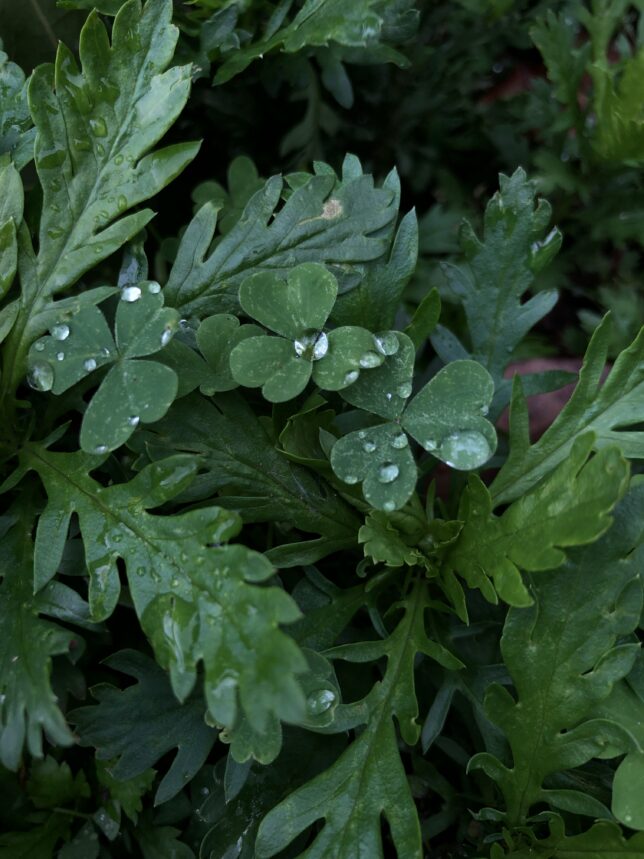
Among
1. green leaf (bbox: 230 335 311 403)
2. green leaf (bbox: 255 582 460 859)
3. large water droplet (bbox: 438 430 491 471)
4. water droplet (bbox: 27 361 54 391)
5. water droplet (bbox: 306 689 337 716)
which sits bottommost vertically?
green leaf (bbox: 255 582 460 859)

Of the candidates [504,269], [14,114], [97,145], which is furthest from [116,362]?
[504,269]

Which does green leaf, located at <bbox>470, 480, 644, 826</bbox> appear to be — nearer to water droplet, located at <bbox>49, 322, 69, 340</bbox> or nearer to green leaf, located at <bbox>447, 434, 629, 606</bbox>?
green leaf, located at <bbox>447, 434, 629, 606</bbox>

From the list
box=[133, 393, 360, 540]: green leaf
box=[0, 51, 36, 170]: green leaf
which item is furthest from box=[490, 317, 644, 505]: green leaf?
box=[0, 51, 36, 170]: green leaf

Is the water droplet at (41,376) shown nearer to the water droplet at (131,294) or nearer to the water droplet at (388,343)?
the water droplet at (131,294)

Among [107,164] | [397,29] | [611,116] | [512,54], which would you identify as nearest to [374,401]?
[107,164]

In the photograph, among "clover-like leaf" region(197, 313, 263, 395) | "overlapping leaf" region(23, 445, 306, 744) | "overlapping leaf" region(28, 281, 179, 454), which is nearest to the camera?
"overlapping leaf" region(23, 445, 306, 744)

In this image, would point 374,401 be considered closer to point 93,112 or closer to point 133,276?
point 133,276

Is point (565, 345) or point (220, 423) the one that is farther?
point (565, 345)

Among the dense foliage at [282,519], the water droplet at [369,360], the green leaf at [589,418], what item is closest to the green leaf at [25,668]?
the dense foliage at [282,519]
